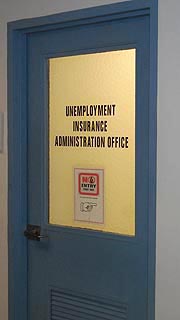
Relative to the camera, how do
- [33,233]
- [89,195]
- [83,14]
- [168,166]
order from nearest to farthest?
[168,166], [83,14], [89,195], [33,233]

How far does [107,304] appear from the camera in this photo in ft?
7.73

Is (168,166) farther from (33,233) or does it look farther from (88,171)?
(33,233)

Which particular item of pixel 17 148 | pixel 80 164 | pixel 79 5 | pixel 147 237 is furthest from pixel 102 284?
pixel 79 5

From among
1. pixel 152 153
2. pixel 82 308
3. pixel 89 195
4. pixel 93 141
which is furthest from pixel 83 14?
pixel 82 308

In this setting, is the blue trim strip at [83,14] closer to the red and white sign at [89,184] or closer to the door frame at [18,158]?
the door frame at [18,158]

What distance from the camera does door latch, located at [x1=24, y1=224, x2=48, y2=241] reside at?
2.56 m

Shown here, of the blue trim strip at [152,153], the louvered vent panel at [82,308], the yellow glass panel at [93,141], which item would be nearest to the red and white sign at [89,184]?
the yellow glass panel at [93,141]

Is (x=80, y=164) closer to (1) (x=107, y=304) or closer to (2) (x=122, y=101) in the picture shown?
(2) (x=122, y=101)

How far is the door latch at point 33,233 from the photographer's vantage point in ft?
8.39

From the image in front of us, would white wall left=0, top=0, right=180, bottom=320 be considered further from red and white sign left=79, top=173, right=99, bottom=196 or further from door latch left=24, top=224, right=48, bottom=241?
door latch left=24, top=224, right=48, bottom=241

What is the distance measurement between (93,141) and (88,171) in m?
0.15

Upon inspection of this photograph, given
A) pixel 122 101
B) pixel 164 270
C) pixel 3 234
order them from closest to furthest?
1. pixel 164 270
2. pixel 122 101
3. pixel 3 234

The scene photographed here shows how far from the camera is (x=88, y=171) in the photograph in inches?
94.8

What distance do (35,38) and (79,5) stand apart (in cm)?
35
